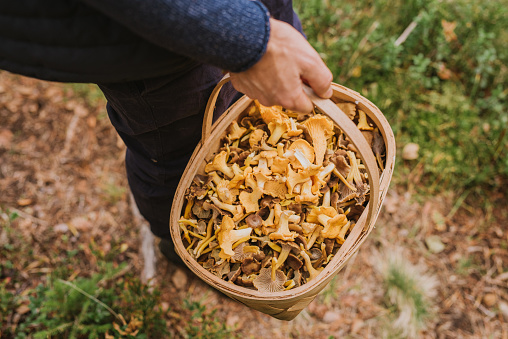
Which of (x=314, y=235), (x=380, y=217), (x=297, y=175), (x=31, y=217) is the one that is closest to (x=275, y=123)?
(x=297, y=175)

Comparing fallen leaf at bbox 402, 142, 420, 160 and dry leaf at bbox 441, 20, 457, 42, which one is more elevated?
dry leaf at bbox 441, 20, 457, 42

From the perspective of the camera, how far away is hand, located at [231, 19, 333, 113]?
2.82 feet

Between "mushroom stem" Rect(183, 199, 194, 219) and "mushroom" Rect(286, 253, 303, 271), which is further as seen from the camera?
"mushroom stem" Rect(183, 199, 194, 219)

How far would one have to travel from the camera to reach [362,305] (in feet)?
6.72

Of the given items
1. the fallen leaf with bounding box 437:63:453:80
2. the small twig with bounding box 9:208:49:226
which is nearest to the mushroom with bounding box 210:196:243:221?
the small twig with bounding box 9:208:49:226

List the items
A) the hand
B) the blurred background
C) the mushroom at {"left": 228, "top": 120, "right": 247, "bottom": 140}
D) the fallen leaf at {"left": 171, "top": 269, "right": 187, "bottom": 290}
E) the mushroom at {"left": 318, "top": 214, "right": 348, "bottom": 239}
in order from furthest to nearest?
1. the fallen leaf at {"left": 171, "top": 269, "right": 187, "bottom": 290}
2. the blurred background
3. the mushroom at {"left": 228, "top": 120, "right": 247, "bottom": 140}
4. the mushroom at {"left": 318, "top": 214, "right": 348, "bottom": 239}
5. the hand

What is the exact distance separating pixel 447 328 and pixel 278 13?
185 centimetres

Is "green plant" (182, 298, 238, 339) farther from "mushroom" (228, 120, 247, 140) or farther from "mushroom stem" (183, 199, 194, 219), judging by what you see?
"mushroom" (228, 120, 247, 140)

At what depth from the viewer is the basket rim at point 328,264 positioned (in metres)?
1.13

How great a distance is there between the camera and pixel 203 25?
2.49 feet

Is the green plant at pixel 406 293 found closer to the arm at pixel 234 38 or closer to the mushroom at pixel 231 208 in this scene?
the mushroom at pixel 231 208

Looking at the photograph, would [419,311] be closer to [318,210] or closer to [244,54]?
[318,210]

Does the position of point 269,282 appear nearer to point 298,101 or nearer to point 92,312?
point 298,101

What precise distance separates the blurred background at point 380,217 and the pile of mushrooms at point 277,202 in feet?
1.87
